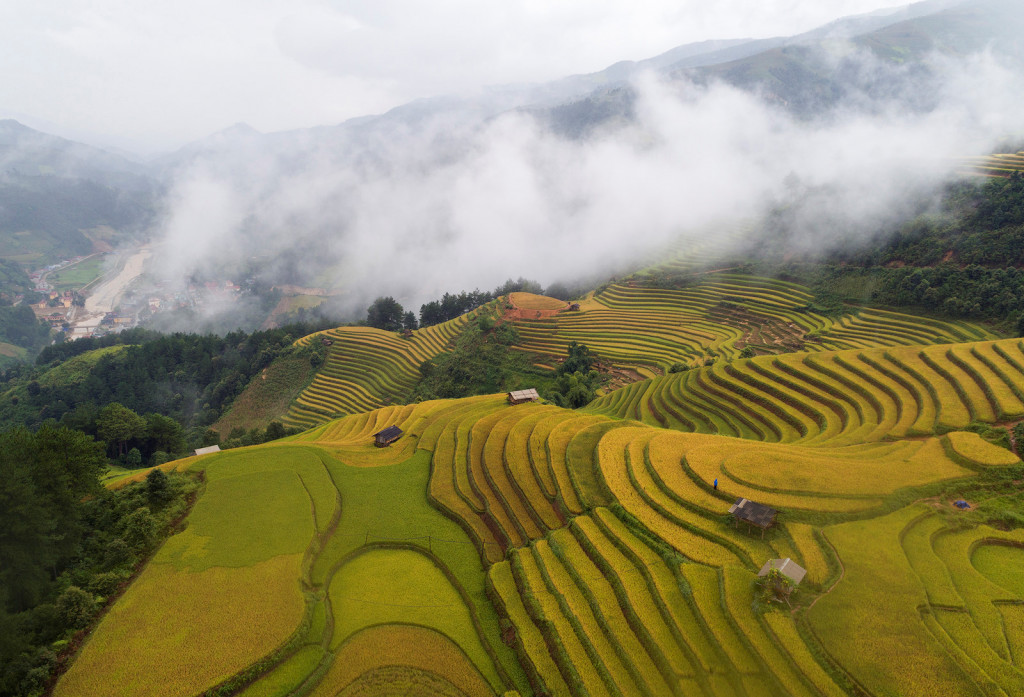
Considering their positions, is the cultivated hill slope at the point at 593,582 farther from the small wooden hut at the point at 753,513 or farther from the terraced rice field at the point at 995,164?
the terraced rice field at the point at 995,164

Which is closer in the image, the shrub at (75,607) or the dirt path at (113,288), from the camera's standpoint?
the shrub at (75,607)

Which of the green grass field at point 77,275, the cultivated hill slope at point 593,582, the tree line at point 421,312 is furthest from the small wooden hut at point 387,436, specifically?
the green grass field at point 77,275

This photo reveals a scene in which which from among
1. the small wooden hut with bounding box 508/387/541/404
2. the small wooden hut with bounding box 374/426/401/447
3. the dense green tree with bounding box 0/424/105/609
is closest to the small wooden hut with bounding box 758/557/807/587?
the small wooden hut with bounding box 508/387/541/404


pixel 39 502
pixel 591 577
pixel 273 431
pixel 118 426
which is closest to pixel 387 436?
pixel 39 502

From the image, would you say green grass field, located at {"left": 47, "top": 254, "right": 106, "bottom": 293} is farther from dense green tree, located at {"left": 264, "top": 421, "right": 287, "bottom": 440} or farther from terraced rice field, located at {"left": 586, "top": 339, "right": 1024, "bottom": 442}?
terraced rice field, located at {"left": 586, "top": 339, "right": 1024, "bottom": 442}

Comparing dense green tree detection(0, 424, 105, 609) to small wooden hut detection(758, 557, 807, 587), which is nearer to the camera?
small wooden hut detection(758, 557, 807, 587)

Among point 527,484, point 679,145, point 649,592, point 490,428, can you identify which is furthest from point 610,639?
point 679,145

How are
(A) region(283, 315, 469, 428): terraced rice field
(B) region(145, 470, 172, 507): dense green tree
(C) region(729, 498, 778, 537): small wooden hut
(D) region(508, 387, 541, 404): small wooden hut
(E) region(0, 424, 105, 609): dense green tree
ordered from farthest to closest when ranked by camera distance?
(A) region(283, 315, 469, 428): terraced rice field < (D) region(508, 387, 541, 404): small wooden hut < (B) region(145, 470, 172, 507): dense green tree < (C) region(729, 498, 778, 537): small wooden hut < (E) region(0, 424, 105, 609): dense green tree
